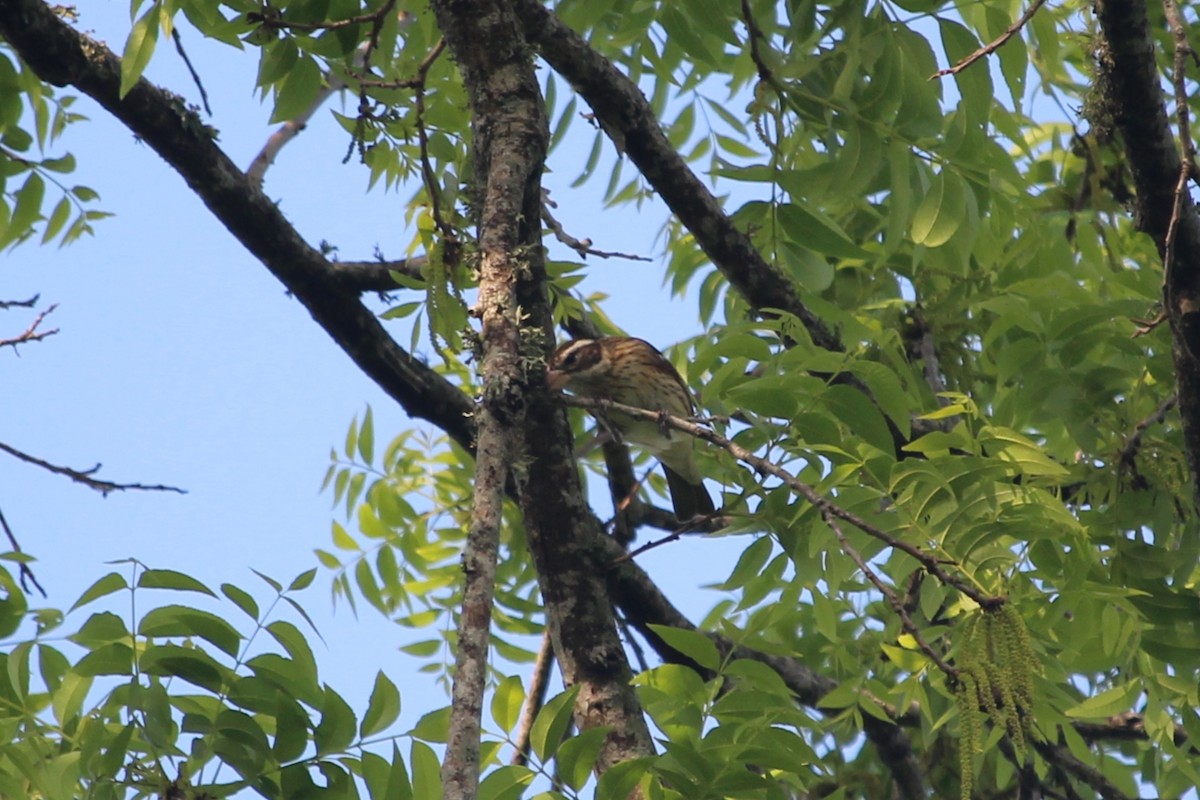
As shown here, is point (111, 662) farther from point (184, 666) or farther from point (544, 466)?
point (544, 466)

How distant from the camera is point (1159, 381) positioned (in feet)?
14.3

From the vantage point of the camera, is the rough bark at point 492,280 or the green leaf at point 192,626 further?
the green leaf at point 192,626

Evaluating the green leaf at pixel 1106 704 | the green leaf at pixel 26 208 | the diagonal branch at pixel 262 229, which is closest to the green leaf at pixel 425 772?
the green leaf at pixel 1106 704

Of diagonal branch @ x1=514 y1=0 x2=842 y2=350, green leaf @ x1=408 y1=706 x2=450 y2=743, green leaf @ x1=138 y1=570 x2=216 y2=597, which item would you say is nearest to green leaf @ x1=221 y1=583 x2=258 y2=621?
green leaf @ x1=138 y1=570 x2=216 y2=597

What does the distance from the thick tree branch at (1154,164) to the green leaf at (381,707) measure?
2387 mm

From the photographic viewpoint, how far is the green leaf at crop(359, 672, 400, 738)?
3135 millimetres

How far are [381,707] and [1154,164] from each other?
2.73m

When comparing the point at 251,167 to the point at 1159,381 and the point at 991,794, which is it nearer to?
the point at 1159,381

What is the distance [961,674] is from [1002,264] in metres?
2.97

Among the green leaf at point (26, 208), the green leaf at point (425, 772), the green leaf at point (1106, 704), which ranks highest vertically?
the green leaf at point (26, 208)

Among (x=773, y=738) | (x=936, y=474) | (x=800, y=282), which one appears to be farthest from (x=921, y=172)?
(x=773, y=738)

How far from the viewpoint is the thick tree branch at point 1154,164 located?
3.70 m

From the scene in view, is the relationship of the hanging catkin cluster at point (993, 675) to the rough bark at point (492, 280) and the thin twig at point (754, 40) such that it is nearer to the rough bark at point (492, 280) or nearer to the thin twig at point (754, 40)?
the rough bark at point (492, 280)

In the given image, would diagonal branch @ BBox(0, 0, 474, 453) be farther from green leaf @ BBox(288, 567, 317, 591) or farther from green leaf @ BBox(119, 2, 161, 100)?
green leaf @ BBox(288, 567, 317, 591)
